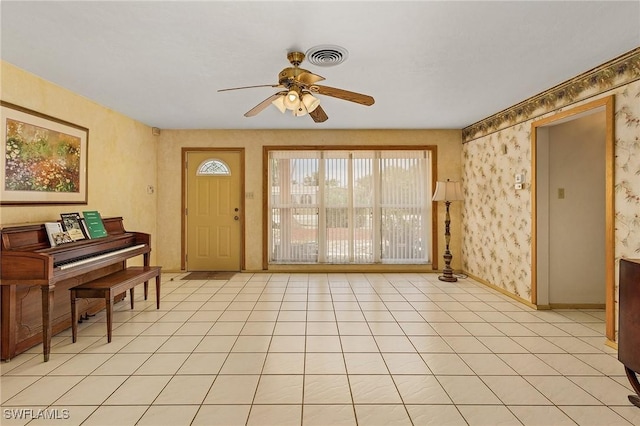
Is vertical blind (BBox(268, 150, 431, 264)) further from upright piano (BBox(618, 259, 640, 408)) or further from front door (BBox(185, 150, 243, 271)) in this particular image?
upright piano (BBox(618, 259, 640, 408))

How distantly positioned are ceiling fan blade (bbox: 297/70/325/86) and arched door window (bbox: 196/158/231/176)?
351cm

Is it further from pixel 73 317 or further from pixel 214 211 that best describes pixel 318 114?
pixel 214 211

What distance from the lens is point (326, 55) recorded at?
8.52 feet

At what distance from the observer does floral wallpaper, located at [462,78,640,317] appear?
8.75 feet

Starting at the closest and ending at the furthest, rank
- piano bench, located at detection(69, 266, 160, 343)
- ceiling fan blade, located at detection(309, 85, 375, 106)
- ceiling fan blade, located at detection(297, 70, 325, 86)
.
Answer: ceiling fan blade, located at detection(297, 70, 325, 86)
ceiling fan blade, located at detection(309, 85, 375, 106)
piano bench, located at detection(69, 266, 160, 343)

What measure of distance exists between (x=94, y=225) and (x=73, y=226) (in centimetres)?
28

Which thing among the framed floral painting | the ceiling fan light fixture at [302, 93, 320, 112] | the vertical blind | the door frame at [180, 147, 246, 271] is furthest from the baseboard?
the framed floral painting

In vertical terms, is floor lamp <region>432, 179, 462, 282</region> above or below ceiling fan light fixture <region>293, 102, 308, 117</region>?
below

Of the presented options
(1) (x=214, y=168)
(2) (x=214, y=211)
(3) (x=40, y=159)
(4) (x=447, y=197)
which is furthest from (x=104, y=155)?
(4) (x=447, y=197)

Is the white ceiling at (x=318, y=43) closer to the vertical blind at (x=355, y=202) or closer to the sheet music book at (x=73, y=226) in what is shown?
the sheet music book at (x=73, y=226)

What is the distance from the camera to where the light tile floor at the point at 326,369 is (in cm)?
188

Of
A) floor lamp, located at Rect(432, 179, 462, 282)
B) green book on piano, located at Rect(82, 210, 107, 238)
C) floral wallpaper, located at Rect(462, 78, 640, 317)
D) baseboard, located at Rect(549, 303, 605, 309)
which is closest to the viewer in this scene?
floral wallpaper, located at Rect(462, 78, 640, 317)

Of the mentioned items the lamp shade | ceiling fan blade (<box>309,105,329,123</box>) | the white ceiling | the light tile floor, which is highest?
the white ceiling

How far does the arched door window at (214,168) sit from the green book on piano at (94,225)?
87.2 inches
